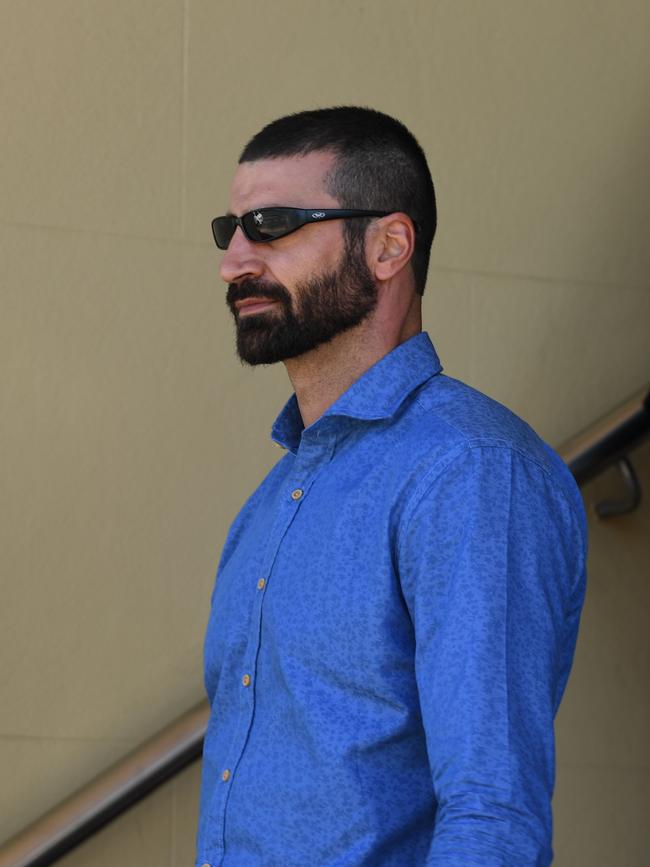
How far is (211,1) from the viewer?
2334 mm

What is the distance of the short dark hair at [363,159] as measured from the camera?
4.84 feet

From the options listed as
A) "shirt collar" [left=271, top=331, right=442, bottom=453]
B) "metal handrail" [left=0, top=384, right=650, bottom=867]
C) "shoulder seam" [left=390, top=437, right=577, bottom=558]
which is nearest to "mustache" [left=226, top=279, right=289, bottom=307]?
"shirt collar" [left=271, top=331, right=442, bottom=453]

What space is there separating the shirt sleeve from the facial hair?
0.87 feet

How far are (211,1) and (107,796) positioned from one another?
3.91 ft

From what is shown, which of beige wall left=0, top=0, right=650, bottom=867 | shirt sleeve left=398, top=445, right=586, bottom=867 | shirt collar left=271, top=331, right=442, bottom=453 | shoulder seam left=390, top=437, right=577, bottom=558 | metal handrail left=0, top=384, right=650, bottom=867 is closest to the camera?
shirt sleeve left=398, top=445, right=586, bottom=867

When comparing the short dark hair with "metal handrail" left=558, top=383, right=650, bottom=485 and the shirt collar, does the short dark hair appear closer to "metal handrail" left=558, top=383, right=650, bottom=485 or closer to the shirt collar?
the shirt collar

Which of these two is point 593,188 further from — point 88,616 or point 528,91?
point 88,616

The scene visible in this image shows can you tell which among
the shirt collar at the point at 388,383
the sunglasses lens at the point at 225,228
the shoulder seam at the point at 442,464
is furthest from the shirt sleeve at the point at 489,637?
the sunglasses lens at the point at 225,228

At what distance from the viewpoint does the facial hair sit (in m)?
1.44

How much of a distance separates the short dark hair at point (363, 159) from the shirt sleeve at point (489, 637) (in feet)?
1.14

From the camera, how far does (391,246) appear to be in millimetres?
1480

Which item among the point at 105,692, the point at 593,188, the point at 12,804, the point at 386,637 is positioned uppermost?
the point at 593,188

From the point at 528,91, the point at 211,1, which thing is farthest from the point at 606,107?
the point at 211,1

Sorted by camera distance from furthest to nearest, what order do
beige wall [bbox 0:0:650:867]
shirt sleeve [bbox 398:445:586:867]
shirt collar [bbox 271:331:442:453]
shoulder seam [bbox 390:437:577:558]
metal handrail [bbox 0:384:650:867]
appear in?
beige wall [bbox 0:0:650:867] < metal handrail [bbox 0:384:650:867] < shirt collar [bbox 271:331:442:453] < shoulder seam [bbox 390:437:577:558] < shirt sleeve [bbox 398:445:586:867]
